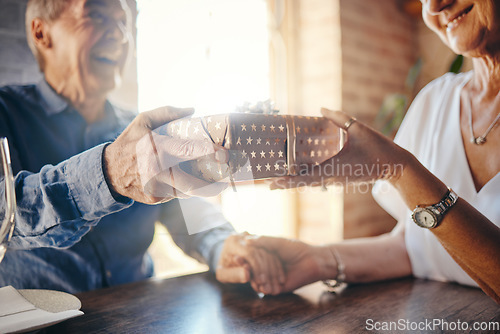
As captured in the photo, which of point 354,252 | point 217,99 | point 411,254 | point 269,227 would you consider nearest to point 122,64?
point 217,99

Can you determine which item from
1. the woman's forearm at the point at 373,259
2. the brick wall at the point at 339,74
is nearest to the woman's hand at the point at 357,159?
the woman's forearm at the point at 373,259

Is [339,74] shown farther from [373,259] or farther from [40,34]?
[40,34]

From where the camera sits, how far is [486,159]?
828 mm

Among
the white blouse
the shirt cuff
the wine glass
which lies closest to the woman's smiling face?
the white blouse

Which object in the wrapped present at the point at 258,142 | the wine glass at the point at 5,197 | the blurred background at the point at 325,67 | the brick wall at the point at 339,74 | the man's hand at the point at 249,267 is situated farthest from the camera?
the brick wall at the point at 339,74

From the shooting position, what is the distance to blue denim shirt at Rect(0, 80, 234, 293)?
671 millimetres

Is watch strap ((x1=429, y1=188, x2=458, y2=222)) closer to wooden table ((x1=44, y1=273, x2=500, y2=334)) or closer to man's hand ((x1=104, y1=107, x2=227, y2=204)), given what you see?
wooden table ((x1=44, y1=273, x2=500, y2=334))

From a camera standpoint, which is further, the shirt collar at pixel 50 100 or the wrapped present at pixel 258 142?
the shirt collar at pixel 50 100

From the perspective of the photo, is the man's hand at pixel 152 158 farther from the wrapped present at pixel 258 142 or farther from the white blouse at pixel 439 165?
the white blouse at pixel 439 165

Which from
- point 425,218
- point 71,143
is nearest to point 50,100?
point 71,143

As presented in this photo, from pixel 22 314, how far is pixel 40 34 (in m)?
0.65

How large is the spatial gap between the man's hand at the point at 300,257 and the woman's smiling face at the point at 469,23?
563 mm

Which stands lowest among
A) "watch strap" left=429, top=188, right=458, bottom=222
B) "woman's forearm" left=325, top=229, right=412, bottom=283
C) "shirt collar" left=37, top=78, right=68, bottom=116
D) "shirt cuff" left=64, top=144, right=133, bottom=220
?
"woman's forearm" left=325, top=229, right=412, bottom=283

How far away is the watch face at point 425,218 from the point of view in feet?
2.25
